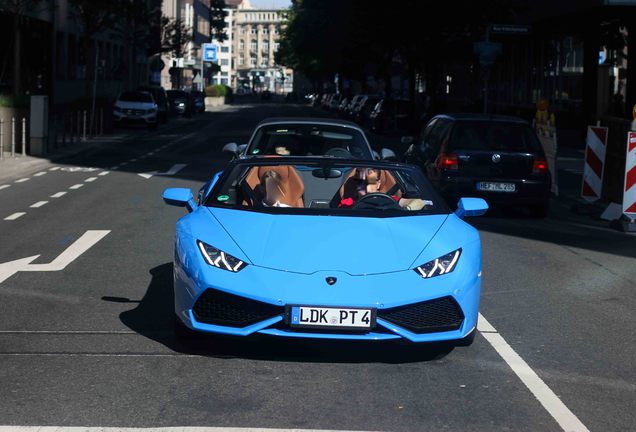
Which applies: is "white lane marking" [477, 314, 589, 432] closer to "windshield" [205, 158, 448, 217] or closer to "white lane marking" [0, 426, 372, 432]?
"windshield" [205, 158, 448, 217]

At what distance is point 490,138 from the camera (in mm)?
18250

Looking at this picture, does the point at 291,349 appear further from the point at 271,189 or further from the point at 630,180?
the point at 630,180

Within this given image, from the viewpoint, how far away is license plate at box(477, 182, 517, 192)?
17.9m

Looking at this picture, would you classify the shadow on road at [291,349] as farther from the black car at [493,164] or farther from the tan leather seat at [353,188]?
the black car at [493,164]

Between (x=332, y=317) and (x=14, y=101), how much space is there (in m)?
25.5

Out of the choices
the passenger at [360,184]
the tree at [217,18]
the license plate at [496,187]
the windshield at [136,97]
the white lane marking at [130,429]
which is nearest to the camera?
the white lane marking at [130,429]

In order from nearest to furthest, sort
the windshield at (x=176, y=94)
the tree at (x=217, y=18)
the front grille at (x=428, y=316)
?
the front grille at (x=428, y=316) → the windshield at (x=176, y=94) → the tree at (x=217, y=18)

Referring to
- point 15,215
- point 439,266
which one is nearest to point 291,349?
point 439,266

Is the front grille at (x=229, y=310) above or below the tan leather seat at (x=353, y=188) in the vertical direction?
below

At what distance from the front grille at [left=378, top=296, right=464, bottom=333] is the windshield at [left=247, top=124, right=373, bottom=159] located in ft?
20.3

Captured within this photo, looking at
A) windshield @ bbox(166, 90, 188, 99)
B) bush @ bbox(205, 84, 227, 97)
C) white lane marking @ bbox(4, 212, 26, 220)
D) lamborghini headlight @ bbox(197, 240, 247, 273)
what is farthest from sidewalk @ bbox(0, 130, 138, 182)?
bush @ bbox(205, 84, 227, 97)

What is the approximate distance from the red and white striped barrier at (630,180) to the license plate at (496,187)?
6.17 feet

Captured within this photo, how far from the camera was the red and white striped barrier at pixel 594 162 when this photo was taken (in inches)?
779

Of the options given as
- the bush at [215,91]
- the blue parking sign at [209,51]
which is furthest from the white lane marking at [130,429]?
the blue parking sign at [209,51]
